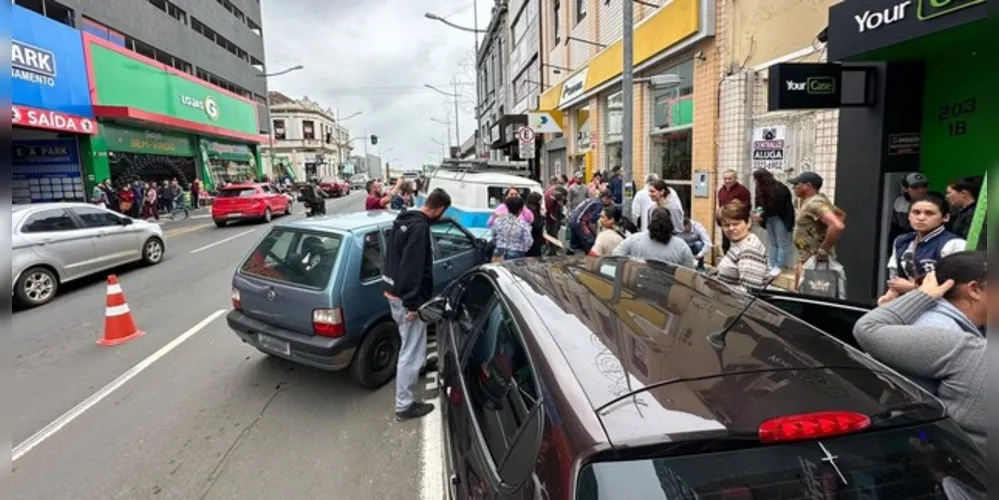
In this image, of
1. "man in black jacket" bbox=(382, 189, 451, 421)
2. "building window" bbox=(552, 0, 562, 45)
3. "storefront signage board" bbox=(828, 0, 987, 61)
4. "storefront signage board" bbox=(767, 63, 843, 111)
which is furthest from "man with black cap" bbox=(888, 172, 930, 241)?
"building window" bbox=(552, 0, 562, 45)

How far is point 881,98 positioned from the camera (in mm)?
5898

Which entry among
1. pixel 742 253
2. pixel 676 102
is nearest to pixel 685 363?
pixel 742 253

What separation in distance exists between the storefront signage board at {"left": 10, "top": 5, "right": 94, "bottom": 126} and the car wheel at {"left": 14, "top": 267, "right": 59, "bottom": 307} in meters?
11.2

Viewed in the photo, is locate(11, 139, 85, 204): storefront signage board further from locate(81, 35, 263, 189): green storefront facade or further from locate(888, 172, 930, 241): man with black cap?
locate(888, 172, 930, 241): man with black cap

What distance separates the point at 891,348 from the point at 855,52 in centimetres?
459

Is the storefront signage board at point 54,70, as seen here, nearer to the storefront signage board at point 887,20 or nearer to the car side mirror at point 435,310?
the car side mirror at point 435,310

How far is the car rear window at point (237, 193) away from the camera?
62.5ft

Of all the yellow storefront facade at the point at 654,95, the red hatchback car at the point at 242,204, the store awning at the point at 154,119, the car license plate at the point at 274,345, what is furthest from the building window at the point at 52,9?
the car license plate at the point at 274,345

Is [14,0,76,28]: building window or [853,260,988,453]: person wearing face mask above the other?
[14,0,76,28]: building window

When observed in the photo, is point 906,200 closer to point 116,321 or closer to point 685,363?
point 685,363

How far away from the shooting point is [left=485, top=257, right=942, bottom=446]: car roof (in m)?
1.53

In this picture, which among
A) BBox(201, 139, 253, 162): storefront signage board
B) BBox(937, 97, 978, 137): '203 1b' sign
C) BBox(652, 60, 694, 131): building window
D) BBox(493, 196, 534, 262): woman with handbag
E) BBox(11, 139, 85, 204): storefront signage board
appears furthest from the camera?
BBox(201, 139, 253, 162): storefront signage board

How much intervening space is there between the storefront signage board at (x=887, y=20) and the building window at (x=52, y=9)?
85.0ft

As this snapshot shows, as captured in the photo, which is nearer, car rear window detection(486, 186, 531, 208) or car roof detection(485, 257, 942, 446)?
car roof detection(485, 257, 942, 446)
